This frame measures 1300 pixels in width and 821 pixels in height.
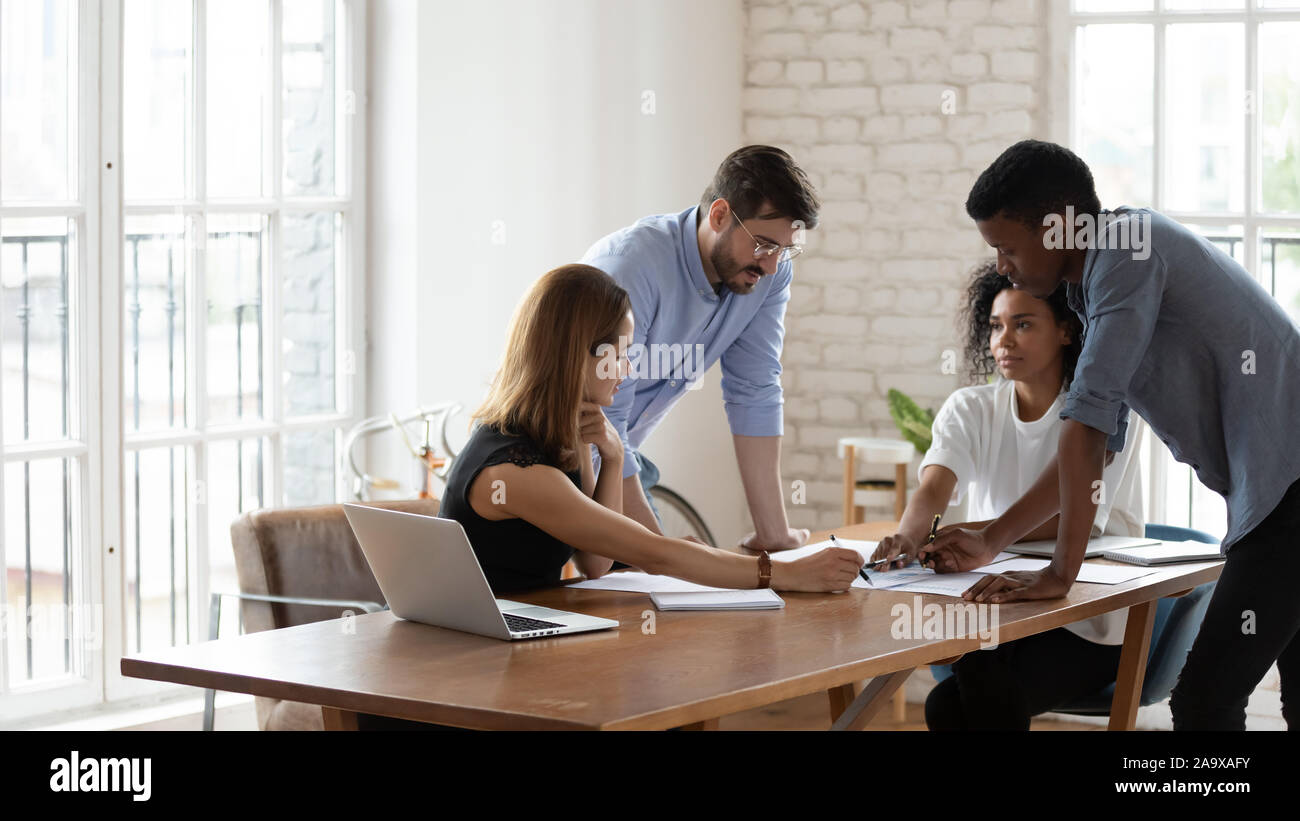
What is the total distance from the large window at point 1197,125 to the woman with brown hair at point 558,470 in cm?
276

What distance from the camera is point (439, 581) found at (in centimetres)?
209

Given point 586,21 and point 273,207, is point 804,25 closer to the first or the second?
point 586,21

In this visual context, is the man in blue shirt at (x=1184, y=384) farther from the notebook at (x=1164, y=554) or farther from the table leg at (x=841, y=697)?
the table leg at (x=841, y=697)

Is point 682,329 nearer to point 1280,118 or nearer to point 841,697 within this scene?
point 841,697

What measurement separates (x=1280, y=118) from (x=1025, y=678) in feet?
8.50

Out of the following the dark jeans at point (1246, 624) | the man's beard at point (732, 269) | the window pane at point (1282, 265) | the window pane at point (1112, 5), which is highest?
the window pane at point (1112, 5)

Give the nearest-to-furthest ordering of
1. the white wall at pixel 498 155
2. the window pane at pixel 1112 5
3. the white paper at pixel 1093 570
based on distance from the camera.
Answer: the white paper at pixel 1093 570
the white wall at pixel 498 155
the window pane at pixel 1112 5

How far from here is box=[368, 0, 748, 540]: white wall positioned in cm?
396

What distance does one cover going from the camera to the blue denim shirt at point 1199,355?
2266 mm

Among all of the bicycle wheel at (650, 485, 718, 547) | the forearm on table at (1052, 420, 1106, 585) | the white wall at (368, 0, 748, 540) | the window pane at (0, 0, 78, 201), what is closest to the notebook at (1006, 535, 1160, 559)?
the forearm on table at (1052, 420, 1106, 585)

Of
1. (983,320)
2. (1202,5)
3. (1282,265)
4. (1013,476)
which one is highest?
(1202,5)

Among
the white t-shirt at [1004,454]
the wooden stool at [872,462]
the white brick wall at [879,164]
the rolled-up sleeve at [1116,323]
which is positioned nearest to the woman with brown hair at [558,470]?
the rolled-up sleeve at [1116,323]

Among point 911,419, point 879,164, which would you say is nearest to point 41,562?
point 911,419
